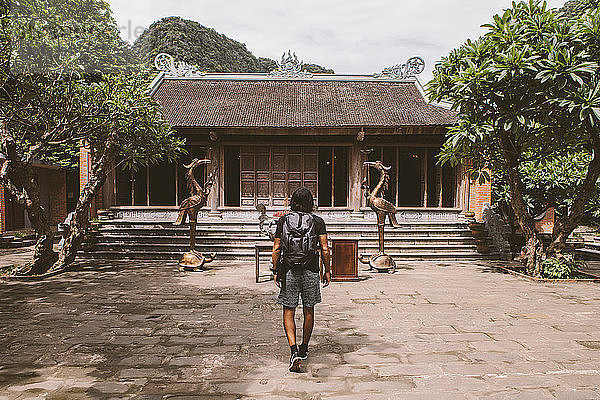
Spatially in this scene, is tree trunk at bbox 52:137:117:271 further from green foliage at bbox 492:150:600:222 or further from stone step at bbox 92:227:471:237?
green foliage at bbox 492:150:600:222

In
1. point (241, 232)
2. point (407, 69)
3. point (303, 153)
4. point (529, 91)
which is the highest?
point (407, 69)

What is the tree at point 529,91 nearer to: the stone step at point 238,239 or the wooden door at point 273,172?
the stone step at point 238,239

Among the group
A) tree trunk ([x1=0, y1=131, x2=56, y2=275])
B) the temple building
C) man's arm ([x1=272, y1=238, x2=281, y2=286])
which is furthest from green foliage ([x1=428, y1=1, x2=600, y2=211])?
tree trunk ([x1=0, y1=131, x2=56, y2=275])

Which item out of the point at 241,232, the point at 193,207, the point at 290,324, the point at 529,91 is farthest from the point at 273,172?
the point at 290,324

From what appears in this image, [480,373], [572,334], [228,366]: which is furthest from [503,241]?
[228,366]

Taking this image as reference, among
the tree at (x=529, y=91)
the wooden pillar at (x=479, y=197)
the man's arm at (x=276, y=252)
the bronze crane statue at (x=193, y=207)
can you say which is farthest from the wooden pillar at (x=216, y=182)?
the man's arm at (x=276, y=252)

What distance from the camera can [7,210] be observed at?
55.7 ft

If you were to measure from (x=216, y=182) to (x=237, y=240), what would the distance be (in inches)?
122

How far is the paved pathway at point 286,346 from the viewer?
387 cm

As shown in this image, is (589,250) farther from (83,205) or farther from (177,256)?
(83,205)

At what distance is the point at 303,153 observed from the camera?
15.7 m

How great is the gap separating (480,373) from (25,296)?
6.73m

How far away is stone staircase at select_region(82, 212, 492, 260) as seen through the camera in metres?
11.9

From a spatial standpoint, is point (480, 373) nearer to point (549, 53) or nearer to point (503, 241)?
point (549, 53)
